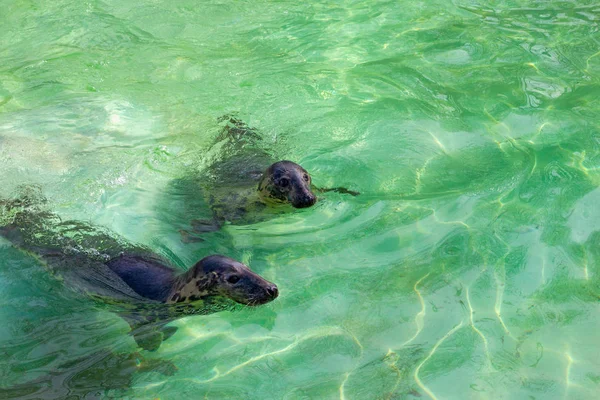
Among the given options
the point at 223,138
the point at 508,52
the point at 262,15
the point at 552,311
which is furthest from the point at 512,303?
the point at 262,15

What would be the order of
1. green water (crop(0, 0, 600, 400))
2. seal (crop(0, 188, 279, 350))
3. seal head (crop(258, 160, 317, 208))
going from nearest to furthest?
1. green water (crop(0, 0, 600, 400))
2. seal (crop(0, 188, 279, 350))
3. seal head (crop(258, 160, 317, 208))

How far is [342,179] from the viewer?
6.94 metres

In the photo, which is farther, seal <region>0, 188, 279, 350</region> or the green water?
seal <region>0, 188, 279, 350</region>

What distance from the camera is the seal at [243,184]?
241 inches

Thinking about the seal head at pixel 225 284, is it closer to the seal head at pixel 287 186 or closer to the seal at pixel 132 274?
the seal at pixel 132 274

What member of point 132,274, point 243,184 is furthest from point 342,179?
point 132,274

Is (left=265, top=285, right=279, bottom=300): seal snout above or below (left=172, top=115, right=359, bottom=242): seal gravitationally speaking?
above

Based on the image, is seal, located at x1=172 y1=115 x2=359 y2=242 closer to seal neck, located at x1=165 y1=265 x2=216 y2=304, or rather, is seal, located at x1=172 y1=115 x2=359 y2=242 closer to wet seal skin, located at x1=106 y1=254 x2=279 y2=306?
wet seal skin, located at x1=106 y1=254 x2=279 y2=306

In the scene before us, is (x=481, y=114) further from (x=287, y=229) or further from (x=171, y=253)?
(x=171, y=253)

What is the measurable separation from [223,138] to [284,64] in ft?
6.53

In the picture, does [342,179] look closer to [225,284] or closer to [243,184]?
[243,184]

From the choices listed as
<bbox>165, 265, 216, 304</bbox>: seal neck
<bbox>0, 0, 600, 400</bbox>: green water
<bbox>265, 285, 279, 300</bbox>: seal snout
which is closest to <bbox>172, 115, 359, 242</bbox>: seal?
<bbox>0, 0, 600, 400</bbox>: green water

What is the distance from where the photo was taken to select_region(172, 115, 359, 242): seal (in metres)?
6.13

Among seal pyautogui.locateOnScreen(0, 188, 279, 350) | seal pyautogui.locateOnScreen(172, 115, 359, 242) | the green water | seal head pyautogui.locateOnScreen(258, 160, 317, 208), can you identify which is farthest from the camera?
seal pyautogui.locateOnScreen(172, 115, 359, 242)
